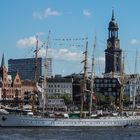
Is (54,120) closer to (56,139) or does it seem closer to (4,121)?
(4,121)

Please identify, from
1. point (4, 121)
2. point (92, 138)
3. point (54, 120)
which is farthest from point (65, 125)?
point (92, 138)

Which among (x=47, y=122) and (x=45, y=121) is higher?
(x=45, y=121)

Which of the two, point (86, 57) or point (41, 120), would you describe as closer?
point (41, 120)

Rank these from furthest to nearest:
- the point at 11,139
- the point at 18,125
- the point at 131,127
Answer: the point at 131,127 → the point at 18,125 → the point at 11,139

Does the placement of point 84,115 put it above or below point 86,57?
below

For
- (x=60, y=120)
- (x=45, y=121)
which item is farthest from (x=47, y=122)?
(x=60, y=120)

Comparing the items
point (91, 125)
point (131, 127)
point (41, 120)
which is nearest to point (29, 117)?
point (41, 120)

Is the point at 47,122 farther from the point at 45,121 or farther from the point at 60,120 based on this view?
the point at 60,120

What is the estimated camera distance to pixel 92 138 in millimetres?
101750

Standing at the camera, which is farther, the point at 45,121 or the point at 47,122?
the point at 47,122

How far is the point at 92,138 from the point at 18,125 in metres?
40.9

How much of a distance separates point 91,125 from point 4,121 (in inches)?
758

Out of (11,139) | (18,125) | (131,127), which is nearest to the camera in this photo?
(11,139)

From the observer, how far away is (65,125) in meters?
144
